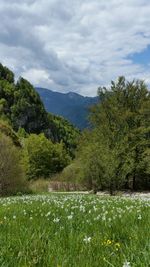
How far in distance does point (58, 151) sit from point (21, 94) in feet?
292

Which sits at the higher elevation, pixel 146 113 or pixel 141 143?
pixel 146 113

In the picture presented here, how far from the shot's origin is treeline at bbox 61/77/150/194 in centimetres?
5400

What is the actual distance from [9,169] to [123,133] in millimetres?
17720

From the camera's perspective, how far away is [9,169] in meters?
44.1

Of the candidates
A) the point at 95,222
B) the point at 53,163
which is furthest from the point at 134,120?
the point at 95,222

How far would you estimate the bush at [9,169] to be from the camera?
43.5 meters

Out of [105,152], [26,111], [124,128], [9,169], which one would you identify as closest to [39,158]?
[124,128]

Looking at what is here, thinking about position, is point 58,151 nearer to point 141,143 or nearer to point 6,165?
point 141,143

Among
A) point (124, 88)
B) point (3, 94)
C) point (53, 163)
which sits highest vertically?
point (3, 94)

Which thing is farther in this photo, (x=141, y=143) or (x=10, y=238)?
(x=141, y=143)

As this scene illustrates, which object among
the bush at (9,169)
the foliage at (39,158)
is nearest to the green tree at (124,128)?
the bush at (9,169)

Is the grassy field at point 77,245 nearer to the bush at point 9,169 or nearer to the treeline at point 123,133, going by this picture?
the bush at point 9,169

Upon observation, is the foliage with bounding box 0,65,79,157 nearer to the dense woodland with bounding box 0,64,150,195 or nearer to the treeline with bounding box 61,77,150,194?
the dense woodland with bounding box 0,64,150,195

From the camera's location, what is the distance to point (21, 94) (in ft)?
587
